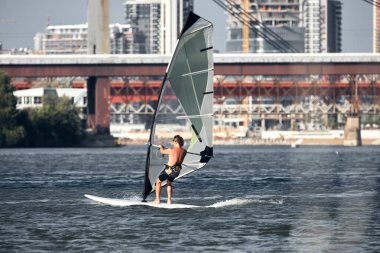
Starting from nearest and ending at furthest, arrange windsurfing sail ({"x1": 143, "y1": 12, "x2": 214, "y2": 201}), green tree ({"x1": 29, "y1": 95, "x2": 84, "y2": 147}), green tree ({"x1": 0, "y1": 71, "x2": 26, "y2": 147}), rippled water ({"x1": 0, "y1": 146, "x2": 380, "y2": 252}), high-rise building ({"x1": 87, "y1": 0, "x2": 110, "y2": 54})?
rippled water ({"x1": 0, "y1": 146, "x2": 380, "y2": 252}) < windsurfing sail ({"x1": 143, "y1": 12, "x2": 214, "y2": 201}) < green tree ({"x1": 0, "y1": 71, "x2": 26, "y2": 147}) < green tree ({"x1": 29, "y1": 95, "x2": 84, "y2": 147}) < high-rise building ({"x1": 87, "y1": 0, "x2": 110, "y2": 54})

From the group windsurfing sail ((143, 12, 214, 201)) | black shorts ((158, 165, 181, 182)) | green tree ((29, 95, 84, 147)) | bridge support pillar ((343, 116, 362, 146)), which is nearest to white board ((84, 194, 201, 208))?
windsurfing sail ((143, 12, 214, 201))

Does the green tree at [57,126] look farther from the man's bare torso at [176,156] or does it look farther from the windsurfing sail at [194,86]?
the man's bare torso at [176,156]

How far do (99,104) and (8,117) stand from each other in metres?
18.2

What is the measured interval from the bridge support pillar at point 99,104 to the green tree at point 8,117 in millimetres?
15729

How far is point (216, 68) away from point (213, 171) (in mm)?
81072

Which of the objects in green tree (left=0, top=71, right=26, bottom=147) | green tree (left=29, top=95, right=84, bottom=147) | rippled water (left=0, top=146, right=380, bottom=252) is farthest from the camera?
green tree (left=29, top=95, right=84, bottom=147)

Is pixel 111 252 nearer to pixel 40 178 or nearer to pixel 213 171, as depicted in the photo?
pixel 40 178

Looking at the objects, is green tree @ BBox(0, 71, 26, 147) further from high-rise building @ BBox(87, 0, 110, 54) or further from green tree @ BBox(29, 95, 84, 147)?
high-rise building @ BBox(87, 0, 110, 54)

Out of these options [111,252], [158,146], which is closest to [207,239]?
[111,252]

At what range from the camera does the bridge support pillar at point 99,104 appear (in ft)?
549

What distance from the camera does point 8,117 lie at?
500 ft

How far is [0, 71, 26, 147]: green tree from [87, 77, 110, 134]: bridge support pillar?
15729mm

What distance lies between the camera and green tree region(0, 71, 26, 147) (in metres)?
152

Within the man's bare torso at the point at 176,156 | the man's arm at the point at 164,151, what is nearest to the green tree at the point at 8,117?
the man's bare torso at the point at 176,156
